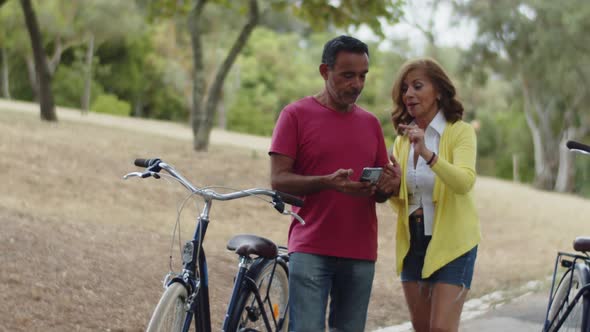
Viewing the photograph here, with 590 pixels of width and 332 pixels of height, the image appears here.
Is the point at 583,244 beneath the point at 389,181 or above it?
beneath

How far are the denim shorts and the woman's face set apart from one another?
0.59 meters

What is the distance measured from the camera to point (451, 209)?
15.9 feet

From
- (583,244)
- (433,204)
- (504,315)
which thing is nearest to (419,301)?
(433,204)

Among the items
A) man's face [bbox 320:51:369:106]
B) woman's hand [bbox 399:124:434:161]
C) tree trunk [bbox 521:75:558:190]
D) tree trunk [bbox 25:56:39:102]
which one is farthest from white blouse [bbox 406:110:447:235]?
tree trunk [bbox 25:56:39:102]

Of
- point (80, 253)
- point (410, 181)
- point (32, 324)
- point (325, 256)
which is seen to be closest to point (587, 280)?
point (410, 181)

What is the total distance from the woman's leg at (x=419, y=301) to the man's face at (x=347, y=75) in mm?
1199

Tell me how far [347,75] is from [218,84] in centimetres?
1663

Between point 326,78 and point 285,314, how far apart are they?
5.10 feet

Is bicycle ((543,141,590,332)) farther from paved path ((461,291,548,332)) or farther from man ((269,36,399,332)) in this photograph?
paved path ((461,291,548,332))

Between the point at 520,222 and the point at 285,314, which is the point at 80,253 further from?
the point at 520,222

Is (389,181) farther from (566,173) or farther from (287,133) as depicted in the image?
(566,173)

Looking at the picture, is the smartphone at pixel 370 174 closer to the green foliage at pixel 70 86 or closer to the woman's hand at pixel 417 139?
the woman's hand at pixel 417 139

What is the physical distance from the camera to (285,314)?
5.31 m

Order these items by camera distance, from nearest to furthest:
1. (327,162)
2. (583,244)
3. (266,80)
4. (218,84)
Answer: (327,162)
(583,244)
(218,84)
(266,80)
